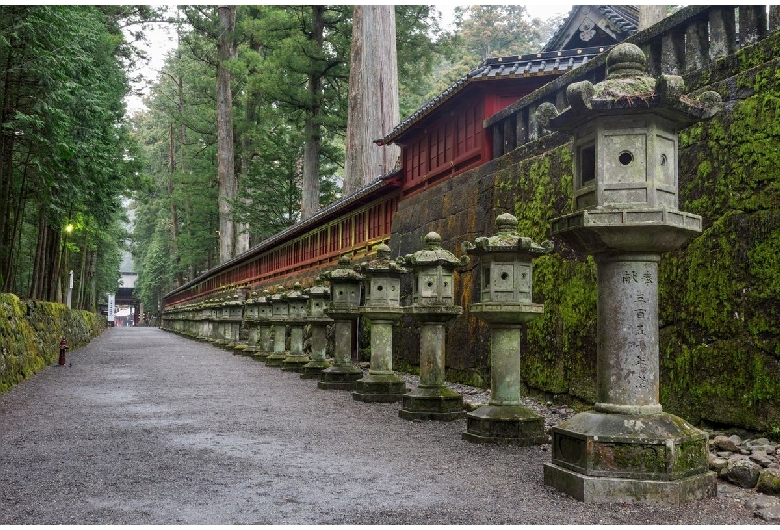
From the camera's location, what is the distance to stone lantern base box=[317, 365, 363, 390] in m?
11.5

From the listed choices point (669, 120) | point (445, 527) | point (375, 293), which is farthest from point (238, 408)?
point (669, 120)

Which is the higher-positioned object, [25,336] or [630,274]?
[630,274]

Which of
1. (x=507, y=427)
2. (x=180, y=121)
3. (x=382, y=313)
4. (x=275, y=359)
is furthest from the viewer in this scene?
(x=180, y=121)

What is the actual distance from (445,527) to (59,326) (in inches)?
761

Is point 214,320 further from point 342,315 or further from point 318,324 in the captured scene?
point 342,315

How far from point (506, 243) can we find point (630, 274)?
6.88 ft

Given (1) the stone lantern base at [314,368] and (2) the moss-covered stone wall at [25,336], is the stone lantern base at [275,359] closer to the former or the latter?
(1) the stone lantern base at [314,368]

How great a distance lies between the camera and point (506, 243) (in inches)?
265

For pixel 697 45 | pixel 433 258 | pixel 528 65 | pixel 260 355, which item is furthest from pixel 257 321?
pixel 697 45

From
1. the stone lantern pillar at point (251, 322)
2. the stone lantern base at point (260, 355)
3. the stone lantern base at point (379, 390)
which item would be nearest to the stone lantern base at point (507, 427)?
the stone lantern base at point (379, 390)

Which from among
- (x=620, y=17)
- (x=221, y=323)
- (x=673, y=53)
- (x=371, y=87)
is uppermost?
(x=371, y=87)

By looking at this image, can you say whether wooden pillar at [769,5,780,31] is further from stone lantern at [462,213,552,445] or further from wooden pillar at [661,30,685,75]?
stone lantern at [462,213,552,445]

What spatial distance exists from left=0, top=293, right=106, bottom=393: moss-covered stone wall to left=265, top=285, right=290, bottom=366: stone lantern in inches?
205

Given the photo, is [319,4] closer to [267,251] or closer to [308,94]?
[308,94]
